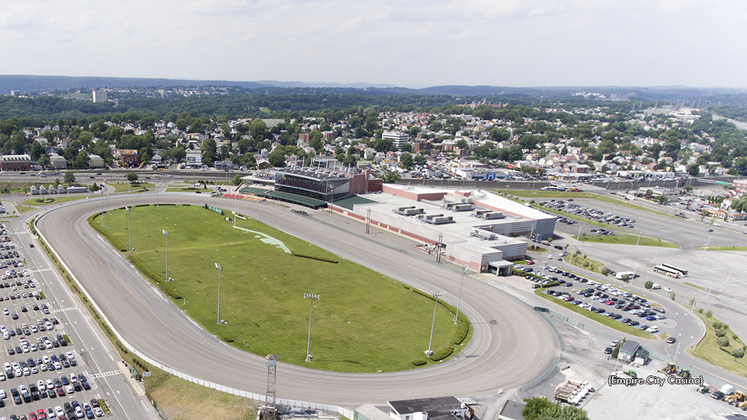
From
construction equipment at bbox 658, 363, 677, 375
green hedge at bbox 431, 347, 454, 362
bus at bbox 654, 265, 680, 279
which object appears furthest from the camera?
bus at bbox 654, 265, 680, 279

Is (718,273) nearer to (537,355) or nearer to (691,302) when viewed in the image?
(691,302)

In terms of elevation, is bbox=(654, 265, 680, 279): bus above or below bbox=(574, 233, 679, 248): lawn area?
below

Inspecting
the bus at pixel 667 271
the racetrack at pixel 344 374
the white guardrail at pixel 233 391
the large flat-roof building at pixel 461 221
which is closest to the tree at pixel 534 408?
the racetrack at pixel 344 374

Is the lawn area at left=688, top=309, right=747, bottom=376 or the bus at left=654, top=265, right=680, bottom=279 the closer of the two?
the lawn area at left=688, top=309, right=747, bottom=376

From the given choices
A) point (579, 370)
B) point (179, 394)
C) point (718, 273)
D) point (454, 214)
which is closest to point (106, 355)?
point (179, 394)

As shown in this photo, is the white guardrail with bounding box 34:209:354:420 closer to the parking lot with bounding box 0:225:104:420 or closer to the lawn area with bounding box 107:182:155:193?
the parking lot with bounding box 0:225:104:420

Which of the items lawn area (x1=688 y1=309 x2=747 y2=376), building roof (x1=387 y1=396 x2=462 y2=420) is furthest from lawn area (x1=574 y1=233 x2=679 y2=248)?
building roof (x1=387 y1=396 x2=462 y2=420)

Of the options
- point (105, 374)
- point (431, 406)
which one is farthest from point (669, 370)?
point (105, 374)
